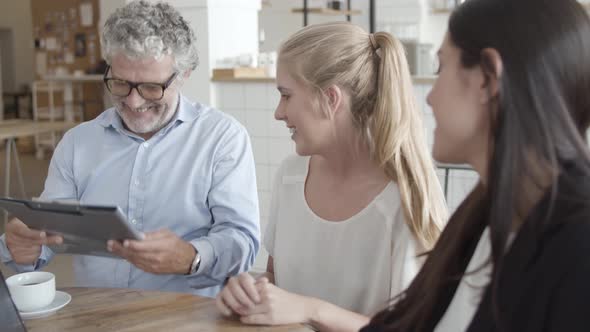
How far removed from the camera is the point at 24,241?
1494 mm

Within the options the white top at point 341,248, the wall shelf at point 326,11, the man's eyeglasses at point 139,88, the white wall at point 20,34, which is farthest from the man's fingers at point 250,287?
the white wall at point 20,34

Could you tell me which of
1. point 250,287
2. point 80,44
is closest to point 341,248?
point 250,287

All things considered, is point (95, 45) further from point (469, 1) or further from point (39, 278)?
point (469, 1)

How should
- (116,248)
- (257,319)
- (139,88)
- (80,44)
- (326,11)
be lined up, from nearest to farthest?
(257,319) < (116,248) < (139,88) < (326,11) < (80,44)

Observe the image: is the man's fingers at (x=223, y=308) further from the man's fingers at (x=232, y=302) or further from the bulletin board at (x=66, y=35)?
the bulletin board at (x=66, y=35)

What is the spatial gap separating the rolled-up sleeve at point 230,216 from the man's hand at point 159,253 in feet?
0.23

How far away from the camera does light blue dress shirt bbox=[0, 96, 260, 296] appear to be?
173 centimetres

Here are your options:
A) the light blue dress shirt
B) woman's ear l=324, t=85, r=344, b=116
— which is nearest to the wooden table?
the light blue dress shirt

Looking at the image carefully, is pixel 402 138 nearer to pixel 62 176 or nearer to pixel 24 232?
pixel 24 232

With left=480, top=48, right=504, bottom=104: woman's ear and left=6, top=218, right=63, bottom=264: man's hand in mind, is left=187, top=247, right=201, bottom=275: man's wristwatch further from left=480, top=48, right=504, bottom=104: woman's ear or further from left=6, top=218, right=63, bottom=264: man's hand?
left=480, top=48, right=504, bottom=104: woman's ear

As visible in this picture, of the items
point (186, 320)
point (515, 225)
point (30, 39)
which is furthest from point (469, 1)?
point (30, 39)

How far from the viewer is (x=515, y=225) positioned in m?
0.77

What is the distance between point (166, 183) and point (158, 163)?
6cm

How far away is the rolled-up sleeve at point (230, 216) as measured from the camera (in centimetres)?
163
